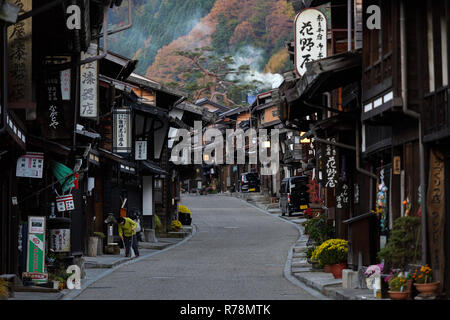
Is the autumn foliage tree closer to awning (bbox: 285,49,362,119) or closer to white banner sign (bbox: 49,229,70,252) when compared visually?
awning (bbox: 285,49,362,119)

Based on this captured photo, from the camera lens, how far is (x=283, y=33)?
5827 inches

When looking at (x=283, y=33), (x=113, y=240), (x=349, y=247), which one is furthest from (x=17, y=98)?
(x=283, y=33)

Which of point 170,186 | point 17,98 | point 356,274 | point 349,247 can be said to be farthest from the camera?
point 170,186

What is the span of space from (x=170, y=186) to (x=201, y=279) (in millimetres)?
29903

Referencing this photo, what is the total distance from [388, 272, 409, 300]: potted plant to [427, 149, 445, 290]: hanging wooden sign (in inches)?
23.4

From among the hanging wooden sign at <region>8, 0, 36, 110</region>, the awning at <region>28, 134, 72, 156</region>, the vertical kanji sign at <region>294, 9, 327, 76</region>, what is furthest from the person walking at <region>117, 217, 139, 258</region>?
the hanging wooden sign at <region>8, 0, 36, 110</region>

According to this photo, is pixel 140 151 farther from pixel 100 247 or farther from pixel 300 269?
pixel 300 269

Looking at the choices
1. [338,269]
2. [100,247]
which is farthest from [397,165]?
[100,247]

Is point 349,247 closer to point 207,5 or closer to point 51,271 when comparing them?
point 51,271

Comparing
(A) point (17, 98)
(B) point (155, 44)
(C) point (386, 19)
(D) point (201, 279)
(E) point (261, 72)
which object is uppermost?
(B) point (155, 44)

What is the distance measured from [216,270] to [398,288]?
1089 cm

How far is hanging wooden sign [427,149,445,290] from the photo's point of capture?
15.4 metres

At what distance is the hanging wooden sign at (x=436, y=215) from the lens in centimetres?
1541

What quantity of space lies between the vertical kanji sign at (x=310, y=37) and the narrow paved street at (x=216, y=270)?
7005mm
